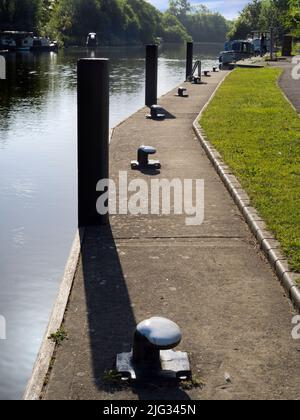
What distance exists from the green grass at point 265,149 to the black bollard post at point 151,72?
2.05m

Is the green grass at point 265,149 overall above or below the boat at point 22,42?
below

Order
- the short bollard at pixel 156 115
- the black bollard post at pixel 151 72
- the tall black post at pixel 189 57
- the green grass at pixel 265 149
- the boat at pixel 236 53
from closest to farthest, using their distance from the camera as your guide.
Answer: the green grass at pixel 265 149 < the short bollard at pixel 156 115 < the black bollard post at pixel 151 72 < the tall black post at pixel 189 57 < the boat at pixel 236 53

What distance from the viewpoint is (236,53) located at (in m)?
52.1

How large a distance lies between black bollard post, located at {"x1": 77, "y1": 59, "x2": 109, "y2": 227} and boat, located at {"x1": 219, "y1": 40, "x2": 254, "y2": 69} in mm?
42828

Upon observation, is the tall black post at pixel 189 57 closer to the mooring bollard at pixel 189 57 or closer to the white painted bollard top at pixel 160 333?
the mooring bollard at pixel 189 57

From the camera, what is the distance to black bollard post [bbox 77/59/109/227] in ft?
22.7

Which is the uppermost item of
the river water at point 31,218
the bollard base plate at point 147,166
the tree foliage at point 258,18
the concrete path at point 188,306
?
the tree foliage at point 258,18

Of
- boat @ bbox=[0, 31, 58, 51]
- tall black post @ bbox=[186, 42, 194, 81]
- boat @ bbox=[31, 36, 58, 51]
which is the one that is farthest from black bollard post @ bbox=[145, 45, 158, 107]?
boat @ bbox=[31, 36, 58, 51]

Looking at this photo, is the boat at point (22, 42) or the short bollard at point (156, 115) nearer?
the short bollard at point (156, 115)

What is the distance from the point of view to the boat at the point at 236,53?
48.9 metres

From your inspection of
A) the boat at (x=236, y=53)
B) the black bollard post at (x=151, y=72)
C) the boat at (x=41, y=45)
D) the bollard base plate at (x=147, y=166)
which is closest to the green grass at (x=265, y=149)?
the bollard base plate at (x=147, y=166)

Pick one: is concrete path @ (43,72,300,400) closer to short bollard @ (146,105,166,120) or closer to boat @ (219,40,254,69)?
short bollard @ (146,105,166,120)

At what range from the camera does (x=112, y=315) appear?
5.09 m
